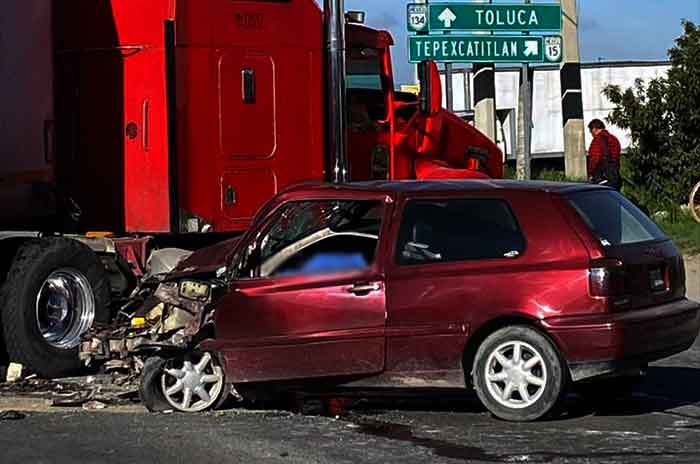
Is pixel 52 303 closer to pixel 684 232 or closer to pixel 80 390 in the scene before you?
pixel 80 390

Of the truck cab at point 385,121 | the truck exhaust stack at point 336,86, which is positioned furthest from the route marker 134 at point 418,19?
the truck exhaust stack at point 336,86

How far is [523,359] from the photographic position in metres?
8.45

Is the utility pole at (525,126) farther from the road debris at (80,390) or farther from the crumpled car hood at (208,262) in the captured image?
the crumpled car hood at (208,262)

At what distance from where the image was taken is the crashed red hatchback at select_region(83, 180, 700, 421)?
8.38 m

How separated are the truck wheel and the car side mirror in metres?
3.56

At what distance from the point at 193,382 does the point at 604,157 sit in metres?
10.3

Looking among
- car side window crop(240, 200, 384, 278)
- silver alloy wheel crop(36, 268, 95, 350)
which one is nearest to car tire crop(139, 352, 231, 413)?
car side window crop(240, 200, 384, 278)

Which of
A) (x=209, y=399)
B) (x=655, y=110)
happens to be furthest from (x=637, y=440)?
(x=655, y=110)

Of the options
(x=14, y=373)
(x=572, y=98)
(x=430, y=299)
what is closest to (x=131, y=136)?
(x=14, y=373)

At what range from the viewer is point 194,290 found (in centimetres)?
902

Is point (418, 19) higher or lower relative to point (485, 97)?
higher

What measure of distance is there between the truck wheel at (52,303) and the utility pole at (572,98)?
12.2 m

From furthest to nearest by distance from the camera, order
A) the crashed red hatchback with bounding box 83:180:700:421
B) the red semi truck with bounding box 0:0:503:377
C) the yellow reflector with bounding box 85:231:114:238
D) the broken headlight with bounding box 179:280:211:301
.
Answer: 1. the yellow reflector with bounding box 85:231:114:238
2. the red semi truck with bounding box 0:0:503:377
3. the broken headlight with bounding box 179:280:211:301
4. the crashed red hatchback with bounding box 83:180:700:421

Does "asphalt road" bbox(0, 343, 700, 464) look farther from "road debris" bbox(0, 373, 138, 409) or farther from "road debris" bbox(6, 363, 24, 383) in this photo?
"road debris" bbox(6, 363, 24, 383)
